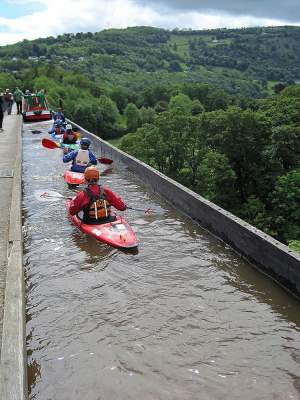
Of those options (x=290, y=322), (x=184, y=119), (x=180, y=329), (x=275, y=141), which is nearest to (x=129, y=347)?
(x=180, y=329)

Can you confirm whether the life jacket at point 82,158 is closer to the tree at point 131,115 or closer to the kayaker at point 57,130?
the kayaker at point 57,130

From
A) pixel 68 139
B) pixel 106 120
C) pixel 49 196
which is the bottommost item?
pixel 106 120

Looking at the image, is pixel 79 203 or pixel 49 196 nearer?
pixel 79 203

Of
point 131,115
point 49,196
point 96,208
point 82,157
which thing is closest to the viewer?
point 96,208

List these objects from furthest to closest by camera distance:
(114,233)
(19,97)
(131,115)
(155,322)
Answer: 1. (131,115)
2. (19,97)
3. (114,233)
4. (155,322)

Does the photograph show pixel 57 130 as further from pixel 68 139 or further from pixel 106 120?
pixel 106 120

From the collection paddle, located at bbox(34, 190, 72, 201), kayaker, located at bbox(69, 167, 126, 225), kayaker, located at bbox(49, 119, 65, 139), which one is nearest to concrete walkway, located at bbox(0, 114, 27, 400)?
paddle, located at bbox(34, 190, 72, 201)

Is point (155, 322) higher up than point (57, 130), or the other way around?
point (57, 130)

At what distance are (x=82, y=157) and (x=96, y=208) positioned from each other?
5566 millimetres

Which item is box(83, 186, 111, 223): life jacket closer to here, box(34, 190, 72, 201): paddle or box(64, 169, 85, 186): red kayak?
box(34, 190, 72, 201): paddle

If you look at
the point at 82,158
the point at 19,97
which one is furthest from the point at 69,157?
the point at 19,97

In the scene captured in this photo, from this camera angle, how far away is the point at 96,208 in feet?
34.5

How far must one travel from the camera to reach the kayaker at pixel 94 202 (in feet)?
34.1

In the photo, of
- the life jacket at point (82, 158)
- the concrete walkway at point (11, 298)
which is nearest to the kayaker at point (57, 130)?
the life jacket at point (82, 158)
